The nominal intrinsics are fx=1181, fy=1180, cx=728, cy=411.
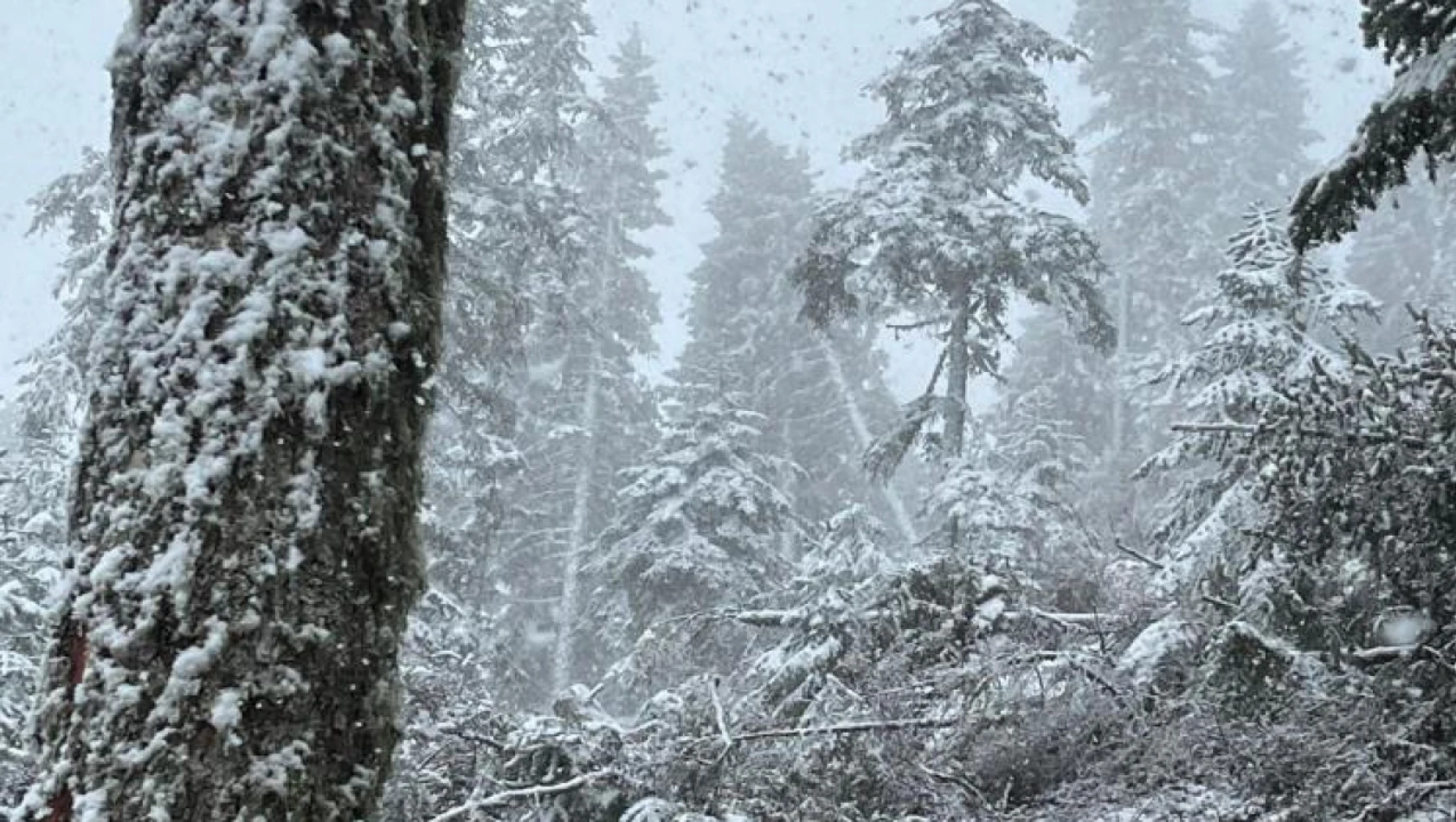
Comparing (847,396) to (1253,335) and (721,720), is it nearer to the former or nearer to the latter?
(1253,335)

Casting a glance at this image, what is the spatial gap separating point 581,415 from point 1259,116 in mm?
26947

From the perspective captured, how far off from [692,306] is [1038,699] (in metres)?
28.4

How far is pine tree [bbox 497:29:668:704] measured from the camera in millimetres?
Result: 27281

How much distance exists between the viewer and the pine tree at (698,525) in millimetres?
21562

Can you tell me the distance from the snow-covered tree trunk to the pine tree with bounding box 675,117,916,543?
85.7 feet

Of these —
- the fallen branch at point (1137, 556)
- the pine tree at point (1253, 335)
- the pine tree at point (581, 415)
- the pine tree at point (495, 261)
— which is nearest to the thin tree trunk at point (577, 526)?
the pine tree at point (581, 415)

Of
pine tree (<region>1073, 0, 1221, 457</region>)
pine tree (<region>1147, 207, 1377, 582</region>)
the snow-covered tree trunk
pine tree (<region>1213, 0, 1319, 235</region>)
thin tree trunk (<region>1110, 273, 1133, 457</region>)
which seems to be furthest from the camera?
pine tree (<region>1213, 0, 1319, 235</region>)

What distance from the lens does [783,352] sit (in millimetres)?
32000

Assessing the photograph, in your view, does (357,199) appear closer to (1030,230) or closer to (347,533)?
(347,533)

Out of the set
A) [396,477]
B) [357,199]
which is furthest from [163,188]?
[396,477]

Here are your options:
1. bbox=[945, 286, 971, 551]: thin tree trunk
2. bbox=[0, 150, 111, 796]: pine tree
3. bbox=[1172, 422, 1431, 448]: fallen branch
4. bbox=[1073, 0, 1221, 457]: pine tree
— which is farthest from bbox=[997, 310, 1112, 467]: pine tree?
bbox=[1172, 422, 1431, 448]: fallen branch

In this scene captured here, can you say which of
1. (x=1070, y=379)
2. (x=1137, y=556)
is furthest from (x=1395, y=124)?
(x=1070, y=379)

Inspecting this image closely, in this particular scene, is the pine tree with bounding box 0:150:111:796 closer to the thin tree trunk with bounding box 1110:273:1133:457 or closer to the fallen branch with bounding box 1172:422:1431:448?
the fallen branch with bounding box 1172:422:1431:448

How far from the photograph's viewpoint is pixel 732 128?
3656 centimetres
